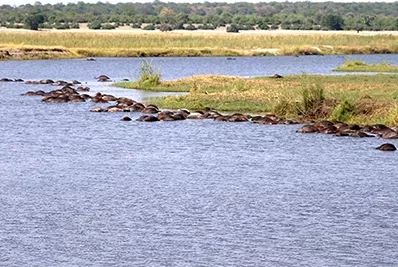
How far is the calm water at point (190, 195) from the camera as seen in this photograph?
15.8m

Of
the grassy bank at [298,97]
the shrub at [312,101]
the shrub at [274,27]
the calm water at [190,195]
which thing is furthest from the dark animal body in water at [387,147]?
the shrub at [274,27]

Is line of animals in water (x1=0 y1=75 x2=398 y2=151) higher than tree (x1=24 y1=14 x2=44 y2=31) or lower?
higher

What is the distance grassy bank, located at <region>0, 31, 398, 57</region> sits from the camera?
259 ft

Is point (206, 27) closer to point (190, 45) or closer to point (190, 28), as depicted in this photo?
point (190, 28)

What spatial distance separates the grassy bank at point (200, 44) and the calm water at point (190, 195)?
4476cm

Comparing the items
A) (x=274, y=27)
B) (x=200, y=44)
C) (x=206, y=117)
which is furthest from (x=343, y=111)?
(x=274, y=27)

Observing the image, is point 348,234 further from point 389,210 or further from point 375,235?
point 389,210

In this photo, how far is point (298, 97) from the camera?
33906 mm

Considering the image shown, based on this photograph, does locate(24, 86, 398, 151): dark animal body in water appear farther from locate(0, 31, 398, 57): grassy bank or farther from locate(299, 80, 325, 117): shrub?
locate(0, 31, 398, 57): grassy bank

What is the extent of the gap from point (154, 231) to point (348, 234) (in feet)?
10.6

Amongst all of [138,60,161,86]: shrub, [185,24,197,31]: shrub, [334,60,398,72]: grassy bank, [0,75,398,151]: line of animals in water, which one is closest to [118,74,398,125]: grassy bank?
[138,60,161,86]: shrub

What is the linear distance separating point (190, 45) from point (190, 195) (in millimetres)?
66491

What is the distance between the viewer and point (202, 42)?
290 feet

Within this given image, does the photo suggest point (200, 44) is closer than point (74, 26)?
Yes
